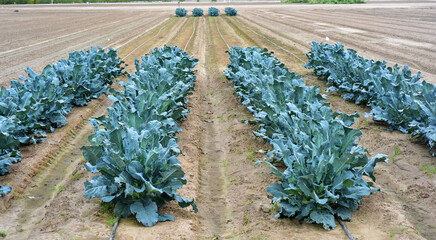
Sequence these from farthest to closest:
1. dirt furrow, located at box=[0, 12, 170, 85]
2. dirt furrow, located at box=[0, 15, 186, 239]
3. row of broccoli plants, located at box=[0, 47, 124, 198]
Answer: dirt furrow, located at box=[0, 12, 170, 85] < row of broccoli plants, located at box=[0, 47, 124, 198] < dirt furrow, located at box=[0, 15, 186, 239]

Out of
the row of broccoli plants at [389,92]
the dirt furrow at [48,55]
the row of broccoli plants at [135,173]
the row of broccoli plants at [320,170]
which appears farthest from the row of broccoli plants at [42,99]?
the row of broccoli plants at [389,92]

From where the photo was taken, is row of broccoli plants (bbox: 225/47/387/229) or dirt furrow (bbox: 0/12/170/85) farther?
dirt furrow (bbox: 0/12/170/85)

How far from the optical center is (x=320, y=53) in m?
14.4

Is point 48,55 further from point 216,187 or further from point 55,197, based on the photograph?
point 216,187

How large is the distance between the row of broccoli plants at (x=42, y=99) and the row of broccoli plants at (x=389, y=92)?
6.54m

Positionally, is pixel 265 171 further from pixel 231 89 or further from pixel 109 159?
pixel 231 89

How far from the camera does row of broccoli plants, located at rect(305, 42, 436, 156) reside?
26.8ft

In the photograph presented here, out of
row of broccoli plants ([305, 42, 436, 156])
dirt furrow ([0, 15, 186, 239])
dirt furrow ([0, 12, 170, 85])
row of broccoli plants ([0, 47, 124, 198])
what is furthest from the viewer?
dirt furrow ([0, 12, 170, 85])

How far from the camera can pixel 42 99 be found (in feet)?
29.3

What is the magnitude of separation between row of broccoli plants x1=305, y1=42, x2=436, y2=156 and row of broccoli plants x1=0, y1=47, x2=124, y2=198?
654 cm

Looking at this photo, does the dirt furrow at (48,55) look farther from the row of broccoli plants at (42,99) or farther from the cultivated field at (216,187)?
the row of broccoli plants at (42,99)

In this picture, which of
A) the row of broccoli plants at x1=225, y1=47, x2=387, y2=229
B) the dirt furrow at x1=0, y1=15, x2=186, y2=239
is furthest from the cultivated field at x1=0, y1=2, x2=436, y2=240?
the row of broccoli plants at x1=225, y1=47, x2=387, y2=229

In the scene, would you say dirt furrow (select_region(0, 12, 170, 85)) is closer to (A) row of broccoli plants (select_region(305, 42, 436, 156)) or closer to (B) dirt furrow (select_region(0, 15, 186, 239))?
(B) dirt furrow (select_region(0, 15, 186, 239))

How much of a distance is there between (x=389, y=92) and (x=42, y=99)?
708cm
